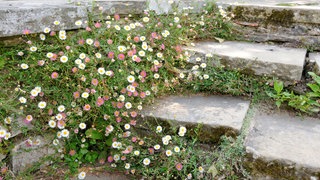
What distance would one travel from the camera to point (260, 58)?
7.72 feet

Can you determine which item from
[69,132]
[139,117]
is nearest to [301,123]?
[139,117]

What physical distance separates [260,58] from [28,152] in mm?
1722

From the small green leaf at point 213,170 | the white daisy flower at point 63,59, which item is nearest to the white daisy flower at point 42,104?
the white daisy flower at point 63,59

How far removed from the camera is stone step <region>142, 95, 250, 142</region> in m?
1.97

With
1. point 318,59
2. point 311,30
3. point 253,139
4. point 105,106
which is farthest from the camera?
point 311,30

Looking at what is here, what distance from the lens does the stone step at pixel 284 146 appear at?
169 centimetres

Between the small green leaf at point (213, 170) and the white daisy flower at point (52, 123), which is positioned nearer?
the small green leaf at point (213, 170)

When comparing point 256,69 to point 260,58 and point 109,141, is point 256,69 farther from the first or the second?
point 109,141

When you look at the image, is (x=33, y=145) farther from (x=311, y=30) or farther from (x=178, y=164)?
(x=311, y=30)

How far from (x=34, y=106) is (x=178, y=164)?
0.96 m

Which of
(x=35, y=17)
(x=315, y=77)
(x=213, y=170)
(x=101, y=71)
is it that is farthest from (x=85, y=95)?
(x=315, y=77)

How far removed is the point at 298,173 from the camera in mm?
1683

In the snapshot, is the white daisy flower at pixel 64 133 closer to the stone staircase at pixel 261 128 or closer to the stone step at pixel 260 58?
the stone staircase at pixel 261 128

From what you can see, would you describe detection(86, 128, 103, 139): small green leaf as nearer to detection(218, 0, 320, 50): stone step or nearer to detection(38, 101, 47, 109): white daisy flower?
detection(38, 101, 47, 109): white daisy flower
